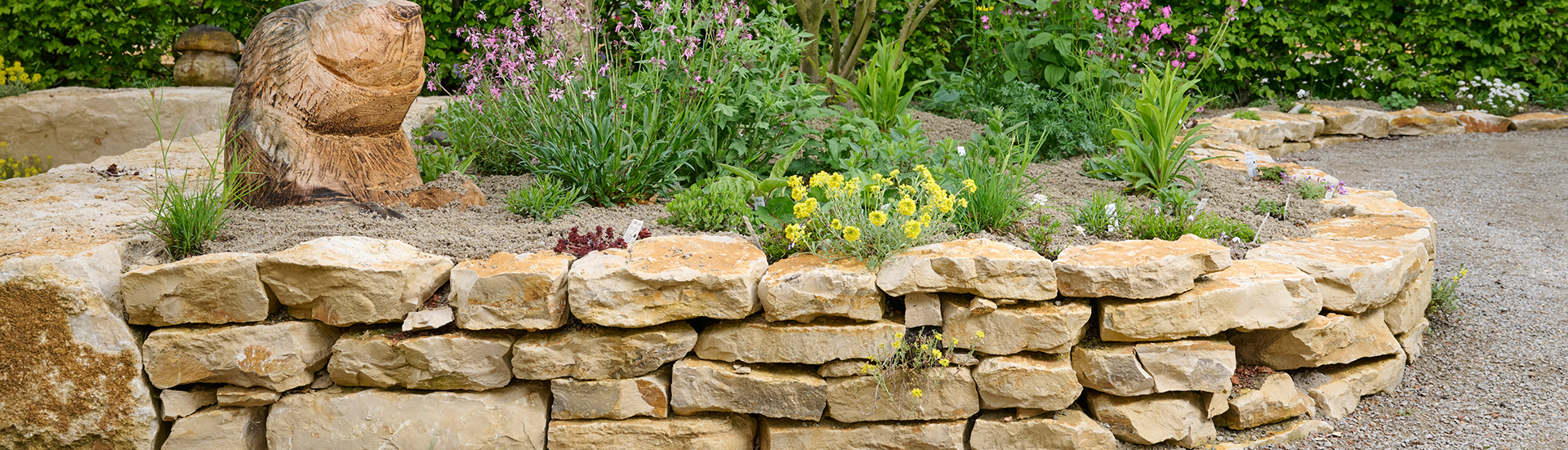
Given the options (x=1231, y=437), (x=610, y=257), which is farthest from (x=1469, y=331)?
(x=610, y=257)

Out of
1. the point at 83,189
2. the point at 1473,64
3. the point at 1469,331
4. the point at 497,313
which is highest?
the point at 497,313

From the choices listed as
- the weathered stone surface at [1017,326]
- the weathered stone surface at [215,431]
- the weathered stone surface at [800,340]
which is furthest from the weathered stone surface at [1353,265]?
the weathered stone surface at [215,431]

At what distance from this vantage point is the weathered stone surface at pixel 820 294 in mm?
2643

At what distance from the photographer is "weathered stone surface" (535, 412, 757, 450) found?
2779mm

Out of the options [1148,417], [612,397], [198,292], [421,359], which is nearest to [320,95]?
[198,292]

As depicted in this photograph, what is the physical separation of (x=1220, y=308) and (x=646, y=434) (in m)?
1.78

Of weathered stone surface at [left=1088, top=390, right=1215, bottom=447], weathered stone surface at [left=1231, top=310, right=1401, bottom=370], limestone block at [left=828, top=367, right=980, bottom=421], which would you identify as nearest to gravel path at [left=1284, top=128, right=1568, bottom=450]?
weathered stone surface at [left=1231, top=310, right=1401, bottom=370]

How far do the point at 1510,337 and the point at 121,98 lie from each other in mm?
8046

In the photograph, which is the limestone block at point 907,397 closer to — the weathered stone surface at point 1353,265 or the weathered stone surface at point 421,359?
the weathered stone surface at point 421,359

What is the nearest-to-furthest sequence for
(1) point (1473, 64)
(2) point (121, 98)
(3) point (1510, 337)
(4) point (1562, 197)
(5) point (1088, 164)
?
(3) point (1510, 337), (5) point (1088, 164), (4) point (1562, 197), (2) point (121, 98), (1) point (1473, 64)

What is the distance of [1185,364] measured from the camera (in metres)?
2.77

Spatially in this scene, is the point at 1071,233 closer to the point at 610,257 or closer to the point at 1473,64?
the point at 610,257

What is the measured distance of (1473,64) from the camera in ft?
24.8

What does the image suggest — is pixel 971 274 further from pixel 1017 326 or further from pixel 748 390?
pixel 748 390
